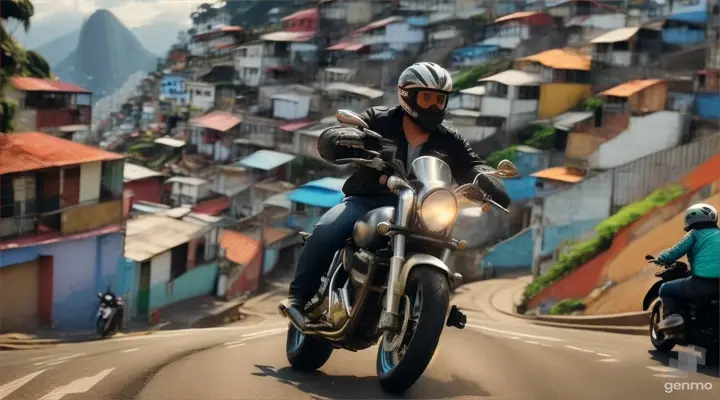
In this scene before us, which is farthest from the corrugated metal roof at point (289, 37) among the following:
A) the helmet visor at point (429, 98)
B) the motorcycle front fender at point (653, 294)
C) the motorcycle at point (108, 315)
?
the helmet visor at point (429, 98)

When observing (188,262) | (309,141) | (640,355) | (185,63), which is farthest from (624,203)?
(185,63)

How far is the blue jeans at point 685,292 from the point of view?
562 centimetres

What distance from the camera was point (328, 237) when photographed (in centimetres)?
450

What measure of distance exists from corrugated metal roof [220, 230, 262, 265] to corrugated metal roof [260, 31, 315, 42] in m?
27.9

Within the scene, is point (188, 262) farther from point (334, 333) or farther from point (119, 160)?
point (334, 333)

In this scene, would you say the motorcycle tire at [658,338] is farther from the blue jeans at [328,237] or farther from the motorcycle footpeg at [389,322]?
the motorcycle footpeg at [389,322]

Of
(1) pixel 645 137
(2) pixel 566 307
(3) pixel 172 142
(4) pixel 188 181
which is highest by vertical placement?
(1) pixel 645 137

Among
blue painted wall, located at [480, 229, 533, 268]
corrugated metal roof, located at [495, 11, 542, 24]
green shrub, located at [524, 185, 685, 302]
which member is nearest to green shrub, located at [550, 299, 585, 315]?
green shrub, located at [524, 185, 685, 302]

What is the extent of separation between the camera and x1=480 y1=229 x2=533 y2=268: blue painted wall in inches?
977

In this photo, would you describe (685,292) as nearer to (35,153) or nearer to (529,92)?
(35,153)

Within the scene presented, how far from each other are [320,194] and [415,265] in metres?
24.6

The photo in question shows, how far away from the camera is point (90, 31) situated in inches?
1055

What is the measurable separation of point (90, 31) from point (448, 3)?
2854cm

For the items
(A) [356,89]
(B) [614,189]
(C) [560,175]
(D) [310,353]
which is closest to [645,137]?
(C) [560,175]
